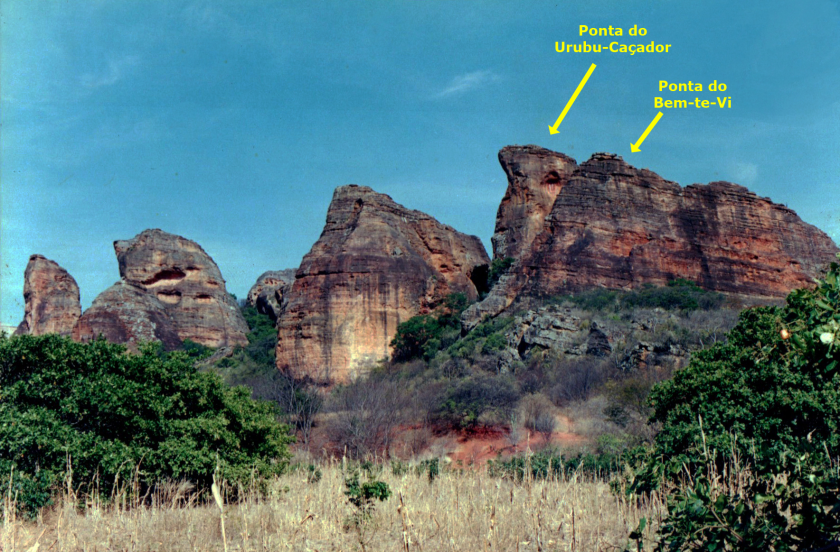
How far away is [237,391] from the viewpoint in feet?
36.7

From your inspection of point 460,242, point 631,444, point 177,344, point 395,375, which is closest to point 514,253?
point 460,242

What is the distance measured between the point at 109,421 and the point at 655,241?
126ft

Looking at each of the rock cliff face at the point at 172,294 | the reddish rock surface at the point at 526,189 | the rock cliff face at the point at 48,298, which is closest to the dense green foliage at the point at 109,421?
the reddish rock surface at the point at 526,189

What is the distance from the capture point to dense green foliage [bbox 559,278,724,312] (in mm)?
35338

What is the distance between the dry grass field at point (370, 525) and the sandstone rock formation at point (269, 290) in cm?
5699

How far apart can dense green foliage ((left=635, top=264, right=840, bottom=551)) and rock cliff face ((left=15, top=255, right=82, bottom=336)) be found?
187 ft

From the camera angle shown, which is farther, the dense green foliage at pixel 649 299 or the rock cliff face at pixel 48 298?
the rock cliff face at pixel 48 298

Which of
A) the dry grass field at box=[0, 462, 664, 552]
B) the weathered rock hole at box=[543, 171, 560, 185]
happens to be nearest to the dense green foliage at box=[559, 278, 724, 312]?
the weathered rock hole at box=[543, 171, 560, 185]

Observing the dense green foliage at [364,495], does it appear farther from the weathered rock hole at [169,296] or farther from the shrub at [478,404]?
the weathered rock hole at [169,296]

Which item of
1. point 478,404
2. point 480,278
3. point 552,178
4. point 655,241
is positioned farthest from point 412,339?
point 552,178

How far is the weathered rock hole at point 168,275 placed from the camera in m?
54.5

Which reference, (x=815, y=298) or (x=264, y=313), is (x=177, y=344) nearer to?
(x=264, y=313)

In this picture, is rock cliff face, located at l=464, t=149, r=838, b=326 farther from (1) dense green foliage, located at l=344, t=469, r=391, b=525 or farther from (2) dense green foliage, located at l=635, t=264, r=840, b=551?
(1) dense green foliage, located at l=344, t=469, r=391, b=525

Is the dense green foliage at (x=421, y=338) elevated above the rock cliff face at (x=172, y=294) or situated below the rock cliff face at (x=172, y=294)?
below
